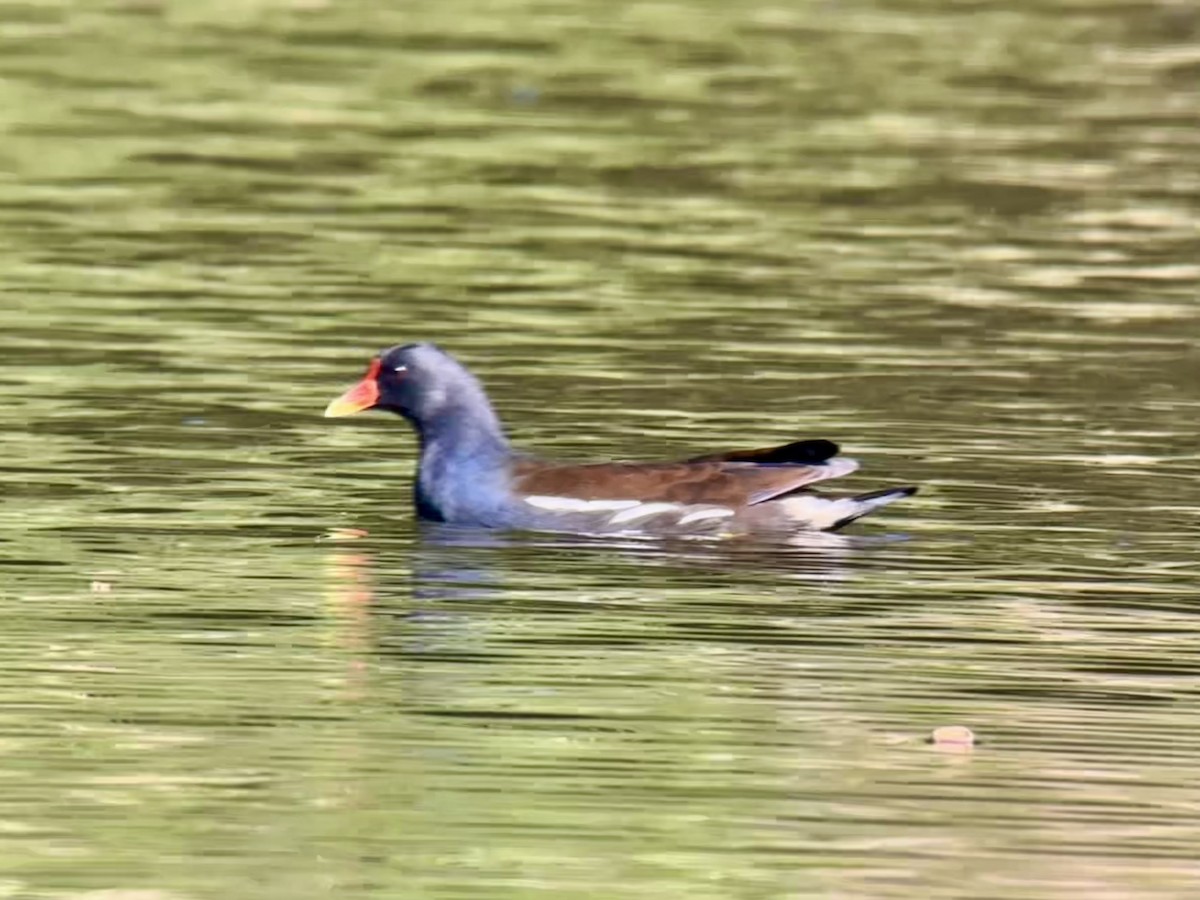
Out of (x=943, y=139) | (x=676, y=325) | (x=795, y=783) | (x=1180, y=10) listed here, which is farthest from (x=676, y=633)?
(x=1180, y=10)

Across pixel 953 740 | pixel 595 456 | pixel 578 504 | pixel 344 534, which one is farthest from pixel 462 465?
pixel 953 740

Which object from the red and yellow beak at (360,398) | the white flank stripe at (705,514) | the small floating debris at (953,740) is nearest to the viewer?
the small floating debris at (953,740)

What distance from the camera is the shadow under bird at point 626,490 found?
42.9 ft

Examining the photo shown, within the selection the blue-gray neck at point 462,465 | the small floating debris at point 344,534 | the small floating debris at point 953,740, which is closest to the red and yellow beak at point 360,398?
the blue-gray neck at point 462,465

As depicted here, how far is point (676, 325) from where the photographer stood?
18.0 metres

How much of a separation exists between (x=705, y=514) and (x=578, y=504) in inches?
18.7

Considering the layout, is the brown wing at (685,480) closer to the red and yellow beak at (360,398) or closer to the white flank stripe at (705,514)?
the white flank stripe at (705,514)

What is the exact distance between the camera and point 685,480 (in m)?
13.1

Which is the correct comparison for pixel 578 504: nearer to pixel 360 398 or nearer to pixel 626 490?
pixel 626 490

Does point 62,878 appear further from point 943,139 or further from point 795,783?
point 943,139

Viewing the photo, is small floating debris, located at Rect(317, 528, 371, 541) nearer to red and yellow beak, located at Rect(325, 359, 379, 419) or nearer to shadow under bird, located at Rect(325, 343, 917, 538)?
shadow under bird, located at Rect(325, 343, 917, 538)

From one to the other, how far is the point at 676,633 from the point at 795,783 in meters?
2.19

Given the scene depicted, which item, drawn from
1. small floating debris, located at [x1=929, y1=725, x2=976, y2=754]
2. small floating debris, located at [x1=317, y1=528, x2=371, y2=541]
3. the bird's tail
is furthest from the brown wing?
small floating debris, located at [x1=929, y1=725, x2=976, y2=754]

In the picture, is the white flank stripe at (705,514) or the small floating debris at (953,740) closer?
the small floating debris at (953,740)
